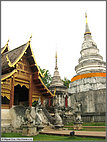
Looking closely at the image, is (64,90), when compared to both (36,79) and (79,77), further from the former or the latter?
(36,79)

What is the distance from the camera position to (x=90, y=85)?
25391 mm

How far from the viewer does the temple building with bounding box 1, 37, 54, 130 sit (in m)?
11.2

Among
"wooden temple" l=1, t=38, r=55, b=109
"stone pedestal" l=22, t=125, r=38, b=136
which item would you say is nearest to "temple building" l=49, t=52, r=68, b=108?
"wooden temple" l=1, t=38, r=55, b=109

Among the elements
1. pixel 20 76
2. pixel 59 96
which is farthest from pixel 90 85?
pixel 20 76

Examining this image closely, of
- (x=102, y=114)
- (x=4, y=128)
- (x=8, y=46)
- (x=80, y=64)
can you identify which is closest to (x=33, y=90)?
(x=4, y=128)

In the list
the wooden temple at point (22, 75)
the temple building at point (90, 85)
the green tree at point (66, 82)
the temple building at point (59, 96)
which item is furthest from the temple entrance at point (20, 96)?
the green tree at point (66, 82)

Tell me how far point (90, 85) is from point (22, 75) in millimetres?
15536

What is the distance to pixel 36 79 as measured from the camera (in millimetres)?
13383

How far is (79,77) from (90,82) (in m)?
2.56

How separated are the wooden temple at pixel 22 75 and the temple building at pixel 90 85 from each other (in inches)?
469

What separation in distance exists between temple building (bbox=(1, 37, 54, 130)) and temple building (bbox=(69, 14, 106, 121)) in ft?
39.3

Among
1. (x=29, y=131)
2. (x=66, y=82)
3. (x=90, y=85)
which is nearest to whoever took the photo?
(x=29, y=131)

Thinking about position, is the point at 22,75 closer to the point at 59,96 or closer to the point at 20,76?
the point at 20,76

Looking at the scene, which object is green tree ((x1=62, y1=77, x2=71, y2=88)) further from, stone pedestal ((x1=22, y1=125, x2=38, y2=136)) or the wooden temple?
stone pedestal ((x1=22, y1=125, x2=38, y2=136))
